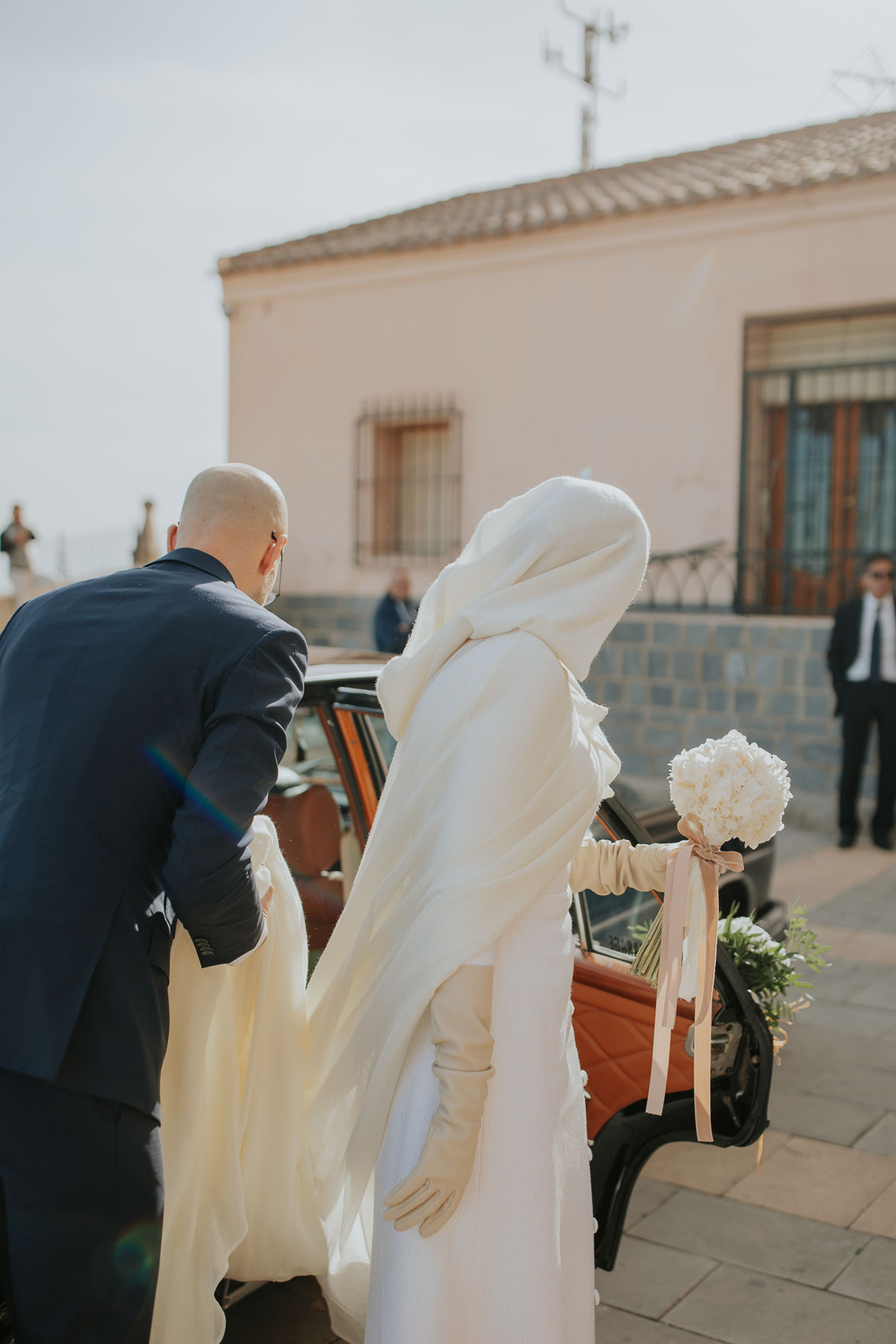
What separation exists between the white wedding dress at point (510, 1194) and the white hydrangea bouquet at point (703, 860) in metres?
0.36

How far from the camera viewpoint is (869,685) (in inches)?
354

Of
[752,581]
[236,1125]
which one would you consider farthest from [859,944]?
[752,581]

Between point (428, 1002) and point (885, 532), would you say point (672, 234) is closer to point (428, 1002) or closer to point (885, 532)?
point (885, 532)

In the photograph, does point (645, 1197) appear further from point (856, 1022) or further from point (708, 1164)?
point (856, 1022)

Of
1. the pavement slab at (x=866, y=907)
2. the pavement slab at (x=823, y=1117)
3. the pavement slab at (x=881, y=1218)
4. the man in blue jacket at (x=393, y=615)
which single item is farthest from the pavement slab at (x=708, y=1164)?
the man in blue jacket at (x=393, y=615)

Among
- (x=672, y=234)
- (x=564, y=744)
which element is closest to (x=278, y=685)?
(x=564, y=744)

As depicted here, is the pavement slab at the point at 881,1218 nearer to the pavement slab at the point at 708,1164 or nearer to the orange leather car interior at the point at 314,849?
the pavement slab at the point at 708,1164

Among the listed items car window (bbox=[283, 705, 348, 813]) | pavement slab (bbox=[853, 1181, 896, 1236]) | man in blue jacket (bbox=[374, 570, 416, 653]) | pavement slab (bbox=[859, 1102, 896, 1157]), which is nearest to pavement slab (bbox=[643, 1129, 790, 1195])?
pavement slab (bbox=[859, 1102, 896, 1157])

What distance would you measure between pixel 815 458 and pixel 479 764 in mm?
9822

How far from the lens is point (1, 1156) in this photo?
1.90 meters

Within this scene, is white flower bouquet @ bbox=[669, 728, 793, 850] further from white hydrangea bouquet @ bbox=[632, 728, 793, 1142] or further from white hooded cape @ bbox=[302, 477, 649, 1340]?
white hooded cape @ bbox=[302, 477, 649, 1340]

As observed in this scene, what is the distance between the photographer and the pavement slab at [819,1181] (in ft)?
11.8

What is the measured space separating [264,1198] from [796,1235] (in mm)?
1836

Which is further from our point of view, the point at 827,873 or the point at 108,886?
the point at 827,873
